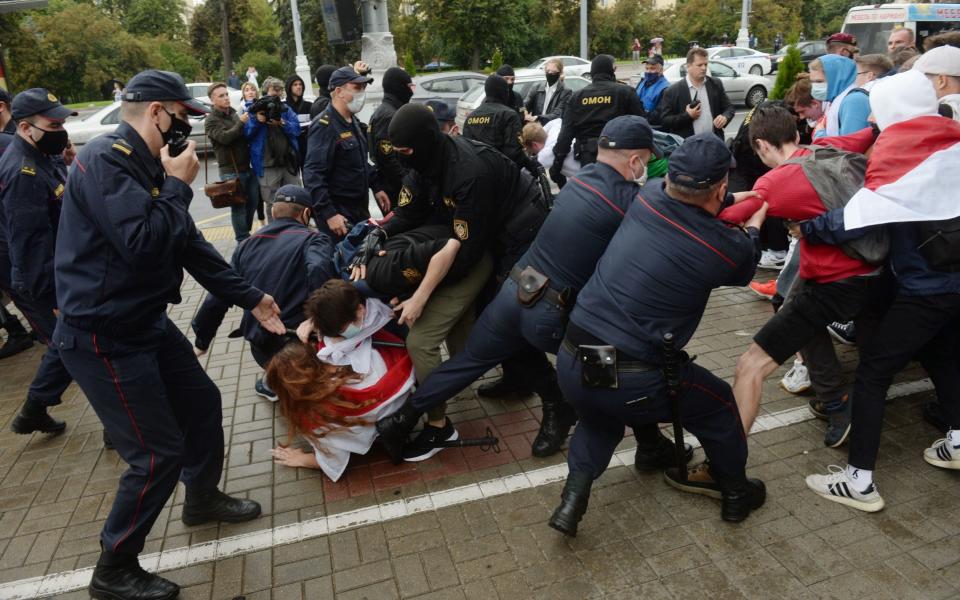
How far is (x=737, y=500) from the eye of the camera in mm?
3127

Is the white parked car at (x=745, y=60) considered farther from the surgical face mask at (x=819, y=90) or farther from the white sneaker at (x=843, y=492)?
the white sneaker at (x=843, y=492)

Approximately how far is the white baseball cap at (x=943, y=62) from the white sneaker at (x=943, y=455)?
79.4 inches

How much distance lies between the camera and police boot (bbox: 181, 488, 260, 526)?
3381 mm

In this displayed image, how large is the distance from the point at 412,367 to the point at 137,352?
4.99ft

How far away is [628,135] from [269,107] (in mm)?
5265

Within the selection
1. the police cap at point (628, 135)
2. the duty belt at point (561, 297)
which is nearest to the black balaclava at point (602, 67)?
the police cap at point (628, 135)

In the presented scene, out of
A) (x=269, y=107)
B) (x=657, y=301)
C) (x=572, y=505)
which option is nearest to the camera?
(x=657, y=301)

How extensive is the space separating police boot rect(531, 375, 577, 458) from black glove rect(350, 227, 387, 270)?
4.14 ft

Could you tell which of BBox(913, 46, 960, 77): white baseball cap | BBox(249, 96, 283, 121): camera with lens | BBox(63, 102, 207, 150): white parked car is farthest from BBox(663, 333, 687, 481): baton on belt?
BBox(63, 102, 207, 150): white parked car

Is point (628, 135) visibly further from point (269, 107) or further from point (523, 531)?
point (269, 107)

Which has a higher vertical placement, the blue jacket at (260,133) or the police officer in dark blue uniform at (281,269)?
the blue jacket at (260,133)

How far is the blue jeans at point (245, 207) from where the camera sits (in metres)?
7.62

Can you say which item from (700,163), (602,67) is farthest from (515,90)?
(700,163)

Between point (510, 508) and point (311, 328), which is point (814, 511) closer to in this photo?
point (510, 508)
